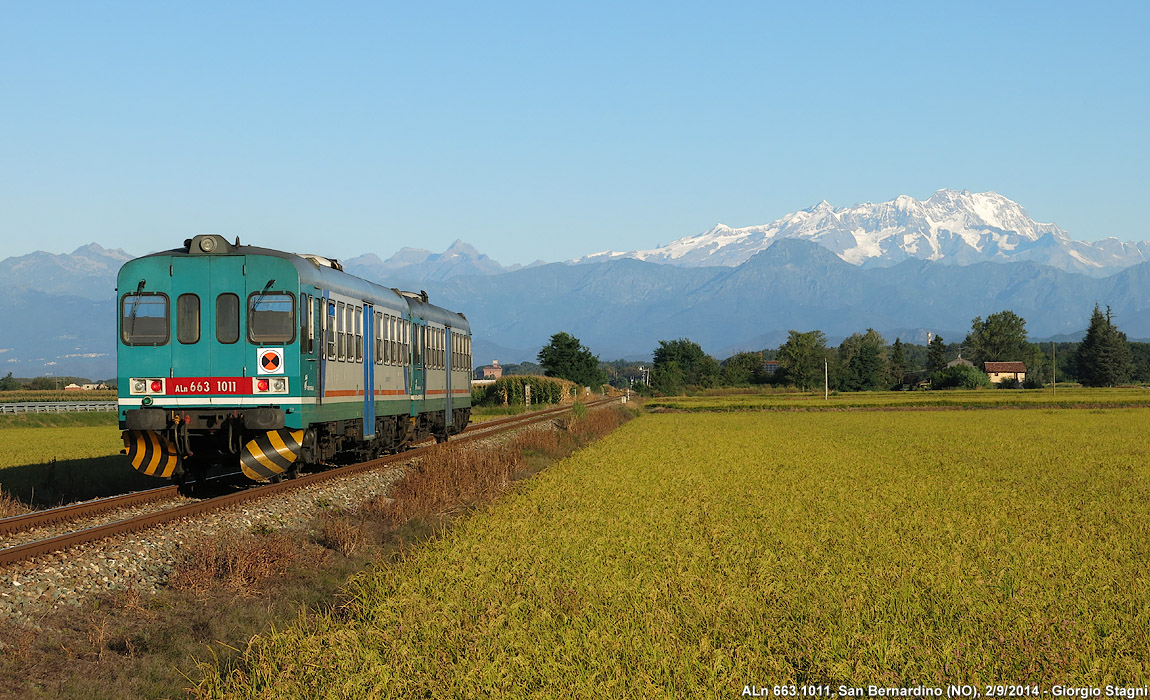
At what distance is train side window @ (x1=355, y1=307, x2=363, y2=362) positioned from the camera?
2203 centimetres

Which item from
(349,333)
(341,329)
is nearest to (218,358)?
(341,329)

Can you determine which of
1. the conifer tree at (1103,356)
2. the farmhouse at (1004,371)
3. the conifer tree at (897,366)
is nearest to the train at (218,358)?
the conifer tree at (1103,356)

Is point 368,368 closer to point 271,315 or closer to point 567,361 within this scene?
point 271,315

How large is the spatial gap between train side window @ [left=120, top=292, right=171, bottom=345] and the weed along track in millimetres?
2744

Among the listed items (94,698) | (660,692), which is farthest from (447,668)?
(94,698)

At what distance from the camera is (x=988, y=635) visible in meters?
8.04

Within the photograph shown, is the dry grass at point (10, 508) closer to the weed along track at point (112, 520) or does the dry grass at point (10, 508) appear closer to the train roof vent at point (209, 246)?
the weed along track at point (112, 520)

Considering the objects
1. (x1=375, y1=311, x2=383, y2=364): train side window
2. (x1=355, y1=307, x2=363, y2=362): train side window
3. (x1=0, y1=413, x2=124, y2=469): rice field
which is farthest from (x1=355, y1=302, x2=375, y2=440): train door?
(x1=0, y1=413, x2=124, y2=469): rice field

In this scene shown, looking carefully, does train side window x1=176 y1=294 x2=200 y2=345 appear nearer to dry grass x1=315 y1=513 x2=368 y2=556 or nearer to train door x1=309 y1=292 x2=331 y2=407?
train door x1=309 y1=292 x2=331 y2=407

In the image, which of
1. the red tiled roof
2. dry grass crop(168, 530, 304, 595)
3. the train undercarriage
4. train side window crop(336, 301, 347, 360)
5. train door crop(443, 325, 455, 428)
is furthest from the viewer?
the red tiled roof

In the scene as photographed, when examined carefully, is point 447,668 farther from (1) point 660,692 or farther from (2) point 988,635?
(2) point 988,635

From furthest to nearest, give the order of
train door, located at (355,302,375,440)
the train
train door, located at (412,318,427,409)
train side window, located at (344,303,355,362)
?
train door, located at (412,318,427,409) → train door, located at (355,302,375,440) → train side window, located at (344,303,355,362) → the train

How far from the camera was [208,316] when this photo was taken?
18250 mm

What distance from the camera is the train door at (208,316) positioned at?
1819 centimetres
